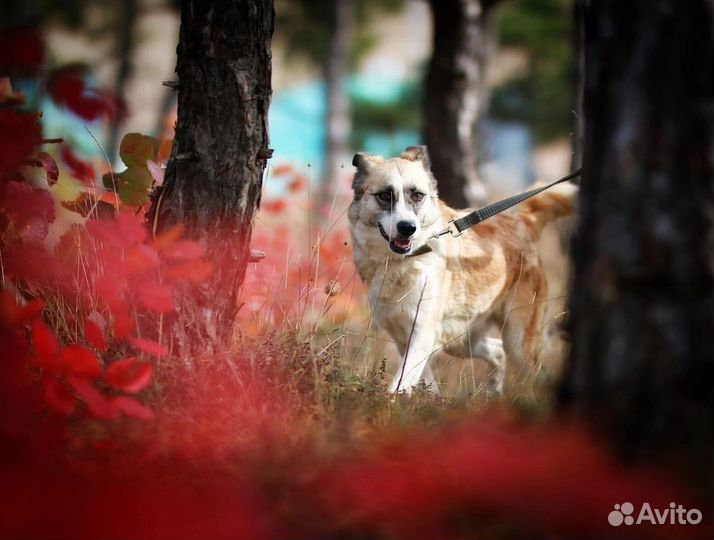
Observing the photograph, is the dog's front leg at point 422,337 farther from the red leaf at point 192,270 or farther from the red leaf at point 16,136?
the red leaf at point 16,136

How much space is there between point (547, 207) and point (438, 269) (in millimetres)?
1346

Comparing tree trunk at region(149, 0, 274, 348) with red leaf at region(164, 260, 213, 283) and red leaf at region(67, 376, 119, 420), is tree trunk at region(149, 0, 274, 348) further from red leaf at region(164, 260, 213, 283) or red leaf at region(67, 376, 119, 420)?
red leaf at region(67, 376, 119, 420)

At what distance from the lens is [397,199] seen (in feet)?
15.8

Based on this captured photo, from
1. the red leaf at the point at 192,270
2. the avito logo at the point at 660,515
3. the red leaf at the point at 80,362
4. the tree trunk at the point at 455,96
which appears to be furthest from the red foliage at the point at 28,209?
the tree trunk at the point at 455,96

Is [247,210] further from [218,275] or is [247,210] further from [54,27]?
[54,27]

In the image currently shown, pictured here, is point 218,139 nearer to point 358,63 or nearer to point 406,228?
point 406,228

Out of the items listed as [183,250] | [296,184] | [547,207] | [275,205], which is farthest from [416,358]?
[275,205]

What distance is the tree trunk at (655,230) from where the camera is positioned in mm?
2236

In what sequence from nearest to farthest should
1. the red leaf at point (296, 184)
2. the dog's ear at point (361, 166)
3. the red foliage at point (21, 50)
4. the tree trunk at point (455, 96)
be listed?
the red foliage at point (21, 50) < the dog's ear at point (361, 166) < the red leaf at point (296, 184) < the tree trunk at point (455, 96)

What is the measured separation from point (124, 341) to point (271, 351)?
681 millimetres

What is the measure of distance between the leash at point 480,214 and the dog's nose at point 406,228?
0.64ft

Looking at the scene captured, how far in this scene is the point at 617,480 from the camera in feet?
7.48

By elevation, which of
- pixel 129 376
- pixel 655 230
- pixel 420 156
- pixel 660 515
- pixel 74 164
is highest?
pixel 420 156

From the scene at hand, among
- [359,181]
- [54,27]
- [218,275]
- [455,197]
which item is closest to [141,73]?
[54,27]
